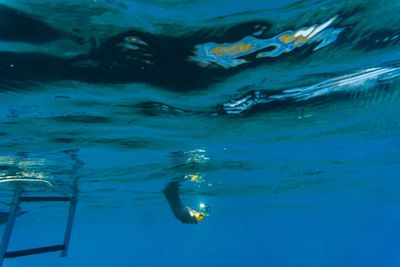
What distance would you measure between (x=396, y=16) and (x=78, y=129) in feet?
35.2

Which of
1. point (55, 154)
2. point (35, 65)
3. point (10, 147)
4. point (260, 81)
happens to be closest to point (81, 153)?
point (55, 154)

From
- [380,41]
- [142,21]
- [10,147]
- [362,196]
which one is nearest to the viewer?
[142,21]

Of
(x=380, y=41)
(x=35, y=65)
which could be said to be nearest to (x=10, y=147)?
(x=35, y=65)

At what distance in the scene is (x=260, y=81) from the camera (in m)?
10.2

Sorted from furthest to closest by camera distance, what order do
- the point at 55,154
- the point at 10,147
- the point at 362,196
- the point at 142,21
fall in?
A: the point at 362,196 → the point at 55,154 → the point at 10,147 → the point at 142,21

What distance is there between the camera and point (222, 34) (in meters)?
7.81

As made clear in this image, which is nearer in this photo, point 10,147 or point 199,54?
point 199,54

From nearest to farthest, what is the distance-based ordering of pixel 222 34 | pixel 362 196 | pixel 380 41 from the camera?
pixel 222 34 → pixel 380 41 → pixel 362 196

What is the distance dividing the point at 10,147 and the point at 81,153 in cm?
297

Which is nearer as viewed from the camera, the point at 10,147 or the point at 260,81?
the point at 260,81

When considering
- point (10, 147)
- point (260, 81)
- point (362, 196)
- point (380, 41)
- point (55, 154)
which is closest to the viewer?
point (380, 41)

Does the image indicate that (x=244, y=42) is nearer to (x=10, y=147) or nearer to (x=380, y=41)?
(x=380, y=41)

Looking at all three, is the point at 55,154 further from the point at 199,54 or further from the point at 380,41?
the point at 380,41

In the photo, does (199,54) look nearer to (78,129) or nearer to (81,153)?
(78,129)
